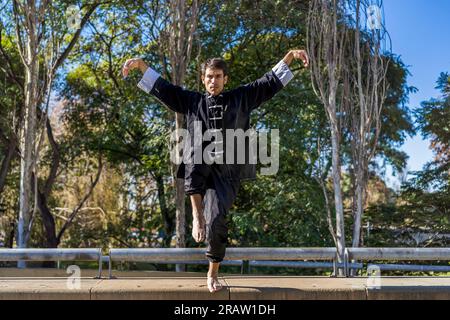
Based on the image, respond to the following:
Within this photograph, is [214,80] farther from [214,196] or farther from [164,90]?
[214,196]

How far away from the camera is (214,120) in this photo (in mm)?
3207

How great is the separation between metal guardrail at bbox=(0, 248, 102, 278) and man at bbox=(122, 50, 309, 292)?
90cm

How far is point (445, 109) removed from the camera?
9266 millimetres

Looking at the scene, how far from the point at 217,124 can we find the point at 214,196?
51cm

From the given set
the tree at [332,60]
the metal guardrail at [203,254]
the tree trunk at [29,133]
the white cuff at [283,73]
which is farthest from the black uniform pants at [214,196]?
the tree trunk at [29,133]

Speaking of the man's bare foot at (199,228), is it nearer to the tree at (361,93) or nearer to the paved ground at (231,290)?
the paved ground at (231,290)

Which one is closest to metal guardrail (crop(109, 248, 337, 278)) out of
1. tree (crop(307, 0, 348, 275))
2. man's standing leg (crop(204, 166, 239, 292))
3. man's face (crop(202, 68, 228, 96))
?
man's standing leg (crop(204, 166, 239, 292))

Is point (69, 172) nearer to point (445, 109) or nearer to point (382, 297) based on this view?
point (445, 109)

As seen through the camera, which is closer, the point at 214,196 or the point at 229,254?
the point at 214,196

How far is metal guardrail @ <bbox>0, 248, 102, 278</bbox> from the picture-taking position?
3.47 m

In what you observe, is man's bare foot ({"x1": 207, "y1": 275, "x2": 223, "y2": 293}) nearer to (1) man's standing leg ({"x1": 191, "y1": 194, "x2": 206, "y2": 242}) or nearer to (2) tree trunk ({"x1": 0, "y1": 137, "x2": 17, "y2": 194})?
(1) man's standing leg ({"x1": 191, "y1": 194, "x2": 206, "y2": 242})

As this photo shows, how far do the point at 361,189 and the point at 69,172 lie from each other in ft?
25.3

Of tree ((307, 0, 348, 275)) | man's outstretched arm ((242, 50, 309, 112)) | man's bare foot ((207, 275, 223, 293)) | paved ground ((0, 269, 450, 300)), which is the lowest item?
paved ground ((0, 269, 450, 300))

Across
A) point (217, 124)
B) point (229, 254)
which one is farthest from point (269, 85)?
point (229, 254)
